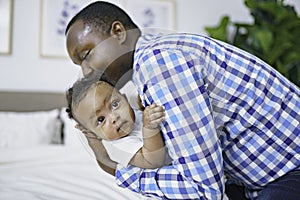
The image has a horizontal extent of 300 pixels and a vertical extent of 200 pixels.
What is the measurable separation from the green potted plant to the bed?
119 cm

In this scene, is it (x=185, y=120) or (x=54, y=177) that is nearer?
(x=185, y=120)

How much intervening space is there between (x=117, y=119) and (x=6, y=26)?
2.20 meters

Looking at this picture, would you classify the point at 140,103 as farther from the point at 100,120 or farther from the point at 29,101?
the point at 29,101

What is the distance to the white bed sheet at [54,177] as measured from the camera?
1.22m

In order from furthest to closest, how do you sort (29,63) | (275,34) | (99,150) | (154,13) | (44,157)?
(154,13) < (29,63) < (275,34) < (44,157) < (99,150)

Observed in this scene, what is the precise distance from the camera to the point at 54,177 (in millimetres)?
1532

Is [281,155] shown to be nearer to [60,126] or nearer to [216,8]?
[60,126]

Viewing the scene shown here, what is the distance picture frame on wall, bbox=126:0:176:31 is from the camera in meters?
2.89

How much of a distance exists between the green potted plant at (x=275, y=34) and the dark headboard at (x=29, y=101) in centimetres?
113

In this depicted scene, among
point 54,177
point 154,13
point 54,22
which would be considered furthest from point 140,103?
point 154,13

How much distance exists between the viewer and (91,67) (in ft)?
2.24

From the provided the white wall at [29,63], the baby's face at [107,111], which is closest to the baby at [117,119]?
the baby's face at [107,111]

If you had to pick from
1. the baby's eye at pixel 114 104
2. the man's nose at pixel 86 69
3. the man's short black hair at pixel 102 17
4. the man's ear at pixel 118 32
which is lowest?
the baby's eye at pixel 114 104

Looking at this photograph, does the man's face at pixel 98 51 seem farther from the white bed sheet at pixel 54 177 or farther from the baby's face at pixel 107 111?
the white bed sheet at pixel 54 177
